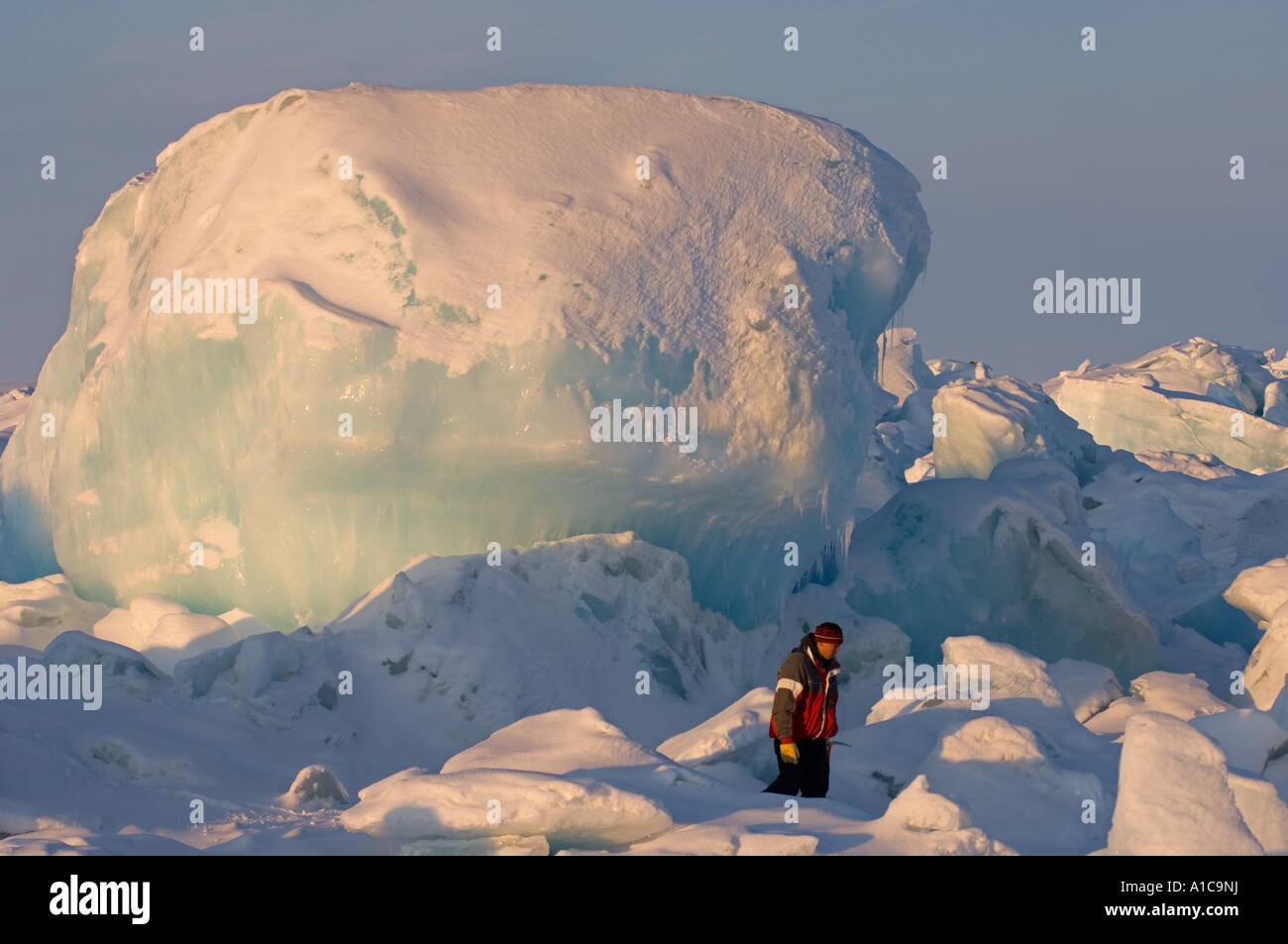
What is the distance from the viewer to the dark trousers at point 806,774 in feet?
26.0

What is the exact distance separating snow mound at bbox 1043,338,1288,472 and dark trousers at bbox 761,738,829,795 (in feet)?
78.0

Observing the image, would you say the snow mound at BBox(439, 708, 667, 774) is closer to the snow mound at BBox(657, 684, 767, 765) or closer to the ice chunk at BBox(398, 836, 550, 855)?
the snow mound at BBox(657, 684, 767, 765)

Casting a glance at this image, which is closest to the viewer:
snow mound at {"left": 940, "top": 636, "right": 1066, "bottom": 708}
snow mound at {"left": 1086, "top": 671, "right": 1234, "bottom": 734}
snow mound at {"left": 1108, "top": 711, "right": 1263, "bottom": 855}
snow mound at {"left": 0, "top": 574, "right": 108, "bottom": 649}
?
snow mound at {"left": 1108, "top": 711, "right": 1263, "bottom": 855}

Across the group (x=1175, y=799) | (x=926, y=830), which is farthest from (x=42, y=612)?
(x=1175, y=799)

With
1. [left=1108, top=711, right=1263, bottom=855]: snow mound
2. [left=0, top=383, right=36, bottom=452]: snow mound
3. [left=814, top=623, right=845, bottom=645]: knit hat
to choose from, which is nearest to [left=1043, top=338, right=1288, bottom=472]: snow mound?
[left=0, top=383, right=36, bottom=452]: snow mound

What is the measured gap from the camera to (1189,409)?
98.7 feet

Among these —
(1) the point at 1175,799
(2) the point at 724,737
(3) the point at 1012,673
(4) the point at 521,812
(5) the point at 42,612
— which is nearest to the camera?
(1) the point at 1175,799

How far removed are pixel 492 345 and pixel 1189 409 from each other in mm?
21294

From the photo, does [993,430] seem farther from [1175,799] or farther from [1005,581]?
[1175,799]

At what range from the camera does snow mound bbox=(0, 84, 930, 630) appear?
12.2 m
